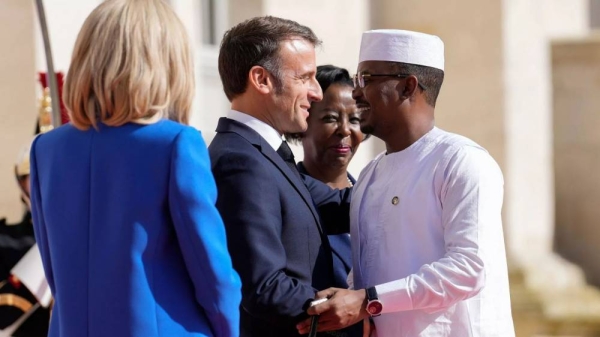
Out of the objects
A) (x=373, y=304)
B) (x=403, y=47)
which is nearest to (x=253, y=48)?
(x=403, y=47)

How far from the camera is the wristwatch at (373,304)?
11.1 ft

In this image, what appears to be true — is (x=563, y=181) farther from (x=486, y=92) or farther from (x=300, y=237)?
(x=300, y=237)

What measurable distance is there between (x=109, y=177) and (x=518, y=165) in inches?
325

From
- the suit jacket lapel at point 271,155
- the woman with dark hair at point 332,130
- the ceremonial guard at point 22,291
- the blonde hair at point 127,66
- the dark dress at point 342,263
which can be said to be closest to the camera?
the blonde hair at point 127,66

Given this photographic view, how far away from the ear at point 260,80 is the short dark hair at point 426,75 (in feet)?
1.20

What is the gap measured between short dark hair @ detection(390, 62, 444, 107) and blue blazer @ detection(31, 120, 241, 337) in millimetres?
950

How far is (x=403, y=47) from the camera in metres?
3.65

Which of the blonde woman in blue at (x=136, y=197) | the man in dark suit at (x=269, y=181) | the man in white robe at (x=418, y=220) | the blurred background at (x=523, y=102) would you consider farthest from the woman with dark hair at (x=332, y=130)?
the blurred background at (x=523, y=102)

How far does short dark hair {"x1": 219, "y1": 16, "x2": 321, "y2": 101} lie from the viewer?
365 centimetres

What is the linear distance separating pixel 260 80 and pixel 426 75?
484mm

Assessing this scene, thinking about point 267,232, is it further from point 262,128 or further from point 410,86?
point 410,86

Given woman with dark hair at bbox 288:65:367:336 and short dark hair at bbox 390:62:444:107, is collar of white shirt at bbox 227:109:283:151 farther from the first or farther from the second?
woman with dark hair at bbox 288:65:367:336

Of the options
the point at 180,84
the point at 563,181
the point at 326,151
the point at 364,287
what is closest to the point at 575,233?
the point at 563,181

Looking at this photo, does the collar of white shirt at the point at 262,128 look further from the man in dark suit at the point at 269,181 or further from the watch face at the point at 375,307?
the watch face at the point at 375,307
